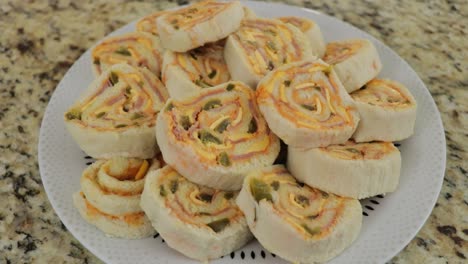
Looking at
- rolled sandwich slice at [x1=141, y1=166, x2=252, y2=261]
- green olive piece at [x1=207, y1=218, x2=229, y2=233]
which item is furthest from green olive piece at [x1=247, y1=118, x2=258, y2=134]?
green olive piece at [x1=207, y1=218, x2=229, y2=233]

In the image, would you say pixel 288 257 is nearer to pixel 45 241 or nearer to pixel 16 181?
pixel 45 241

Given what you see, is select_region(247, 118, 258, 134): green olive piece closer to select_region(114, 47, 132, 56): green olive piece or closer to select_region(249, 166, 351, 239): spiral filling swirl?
select_region(249, 166, 351, 239): spiral filling swirl

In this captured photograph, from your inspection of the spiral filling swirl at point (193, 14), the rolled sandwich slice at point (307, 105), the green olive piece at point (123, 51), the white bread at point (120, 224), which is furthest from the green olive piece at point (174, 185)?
the green olive piece at point (123, 51)

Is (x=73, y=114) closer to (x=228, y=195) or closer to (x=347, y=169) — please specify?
(x=228, y=195)

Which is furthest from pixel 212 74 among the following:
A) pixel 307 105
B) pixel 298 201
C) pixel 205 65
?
pixel 298 201

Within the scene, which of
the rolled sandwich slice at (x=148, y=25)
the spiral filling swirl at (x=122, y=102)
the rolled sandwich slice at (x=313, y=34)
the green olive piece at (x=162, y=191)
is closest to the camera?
the green olive piece at (x=162, y=191)

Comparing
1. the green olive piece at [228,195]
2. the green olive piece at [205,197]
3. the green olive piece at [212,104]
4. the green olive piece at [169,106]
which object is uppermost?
the green olive piece at [169,106]

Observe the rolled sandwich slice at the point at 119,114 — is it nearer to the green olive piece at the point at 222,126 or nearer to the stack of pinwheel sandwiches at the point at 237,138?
the stack of pinwheel sandwiches at the point at 237,138
